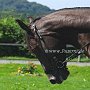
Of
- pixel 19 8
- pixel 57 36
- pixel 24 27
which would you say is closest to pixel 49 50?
pixel 57 36

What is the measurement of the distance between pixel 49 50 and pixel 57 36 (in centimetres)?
15

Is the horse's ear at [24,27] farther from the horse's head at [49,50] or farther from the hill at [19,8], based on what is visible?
the hill at [19,8]

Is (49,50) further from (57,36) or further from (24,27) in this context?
(24,27)

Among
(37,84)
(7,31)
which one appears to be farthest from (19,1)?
(37,84)

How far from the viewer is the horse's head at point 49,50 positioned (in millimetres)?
3637

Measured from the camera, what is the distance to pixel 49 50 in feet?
11.9

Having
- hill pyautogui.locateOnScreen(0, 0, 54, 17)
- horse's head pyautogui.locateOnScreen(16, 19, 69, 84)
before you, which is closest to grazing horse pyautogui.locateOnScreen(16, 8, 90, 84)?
horse's head pyautogui.locateOnScreen(16, 19, 69, 84)

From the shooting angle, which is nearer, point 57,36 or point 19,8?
point 57,36

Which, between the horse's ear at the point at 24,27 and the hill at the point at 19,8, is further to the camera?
the hill at the point at 19,8

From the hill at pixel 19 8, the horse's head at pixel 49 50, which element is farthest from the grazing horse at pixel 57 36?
the hill at pixel 19 8

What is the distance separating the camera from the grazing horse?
11.6ft

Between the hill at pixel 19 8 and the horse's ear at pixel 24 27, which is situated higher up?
the horse's ear at pixel 24 27

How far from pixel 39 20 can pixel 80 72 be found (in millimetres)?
13133

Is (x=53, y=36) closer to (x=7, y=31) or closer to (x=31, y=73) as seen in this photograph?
(x=31, y=73)
